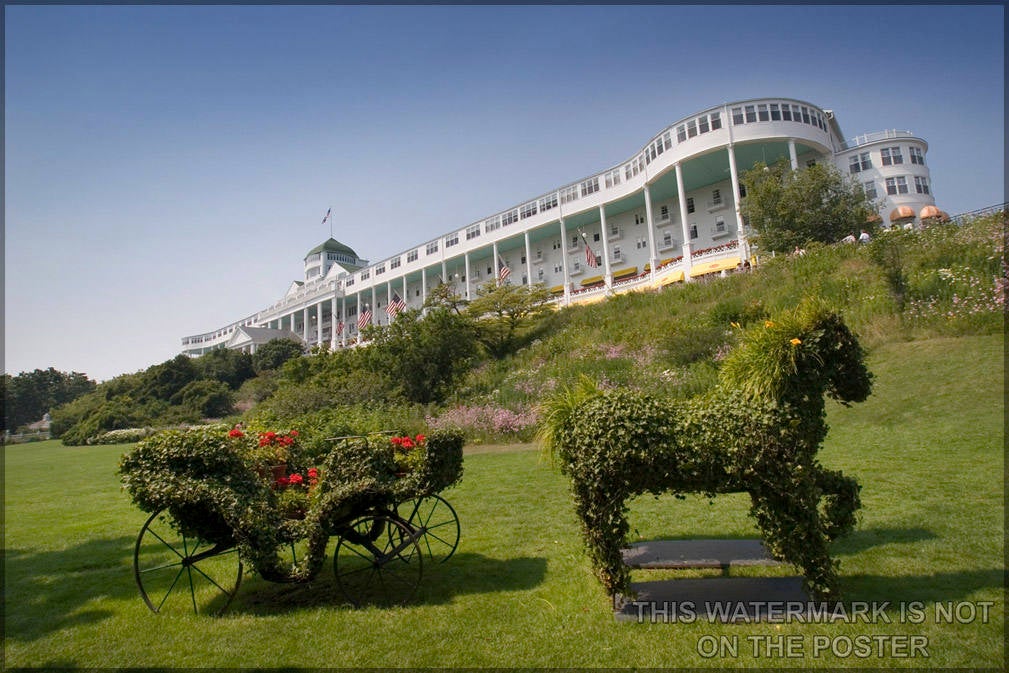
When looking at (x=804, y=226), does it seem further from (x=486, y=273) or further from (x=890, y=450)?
(x=486, y=273)

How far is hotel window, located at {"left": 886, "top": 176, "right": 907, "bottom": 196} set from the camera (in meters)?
35.1

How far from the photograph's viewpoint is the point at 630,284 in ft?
120

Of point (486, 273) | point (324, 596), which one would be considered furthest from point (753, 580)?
point (486, 273)

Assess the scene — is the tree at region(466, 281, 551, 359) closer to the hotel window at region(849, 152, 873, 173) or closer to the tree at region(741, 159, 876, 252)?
the tree at region(741, 159, 876, 252)

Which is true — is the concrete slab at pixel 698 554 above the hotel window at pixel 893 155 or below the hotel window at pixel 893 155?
below

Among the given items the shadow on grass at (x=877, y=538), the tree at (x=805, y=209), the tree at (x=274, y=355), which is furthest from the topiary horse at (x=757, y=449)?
the tree at (x=274, y=355)

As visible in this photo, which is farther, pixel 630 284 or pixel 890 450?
pixel 630 284

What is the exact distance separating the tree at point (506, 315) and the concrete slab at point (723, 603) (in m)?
26.4

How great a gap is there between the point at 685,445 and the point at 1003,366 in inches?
484

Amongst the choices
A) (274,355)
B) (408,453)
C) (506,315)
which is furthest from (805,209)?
(274,355)

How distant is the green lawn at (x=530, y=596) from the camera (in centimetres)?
405

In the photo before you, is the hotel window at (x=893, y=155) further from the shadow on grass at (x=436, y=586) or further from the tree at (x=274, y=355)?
the tree at (x=274, y=355)

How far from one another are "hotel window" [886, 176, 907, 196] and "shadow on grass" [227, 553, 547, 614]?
133 ft

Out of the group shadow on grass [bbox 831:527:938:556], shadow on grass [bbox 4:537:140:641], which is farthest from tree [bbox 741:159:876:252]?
shadow on grass [bbox 4:537:140:641]
